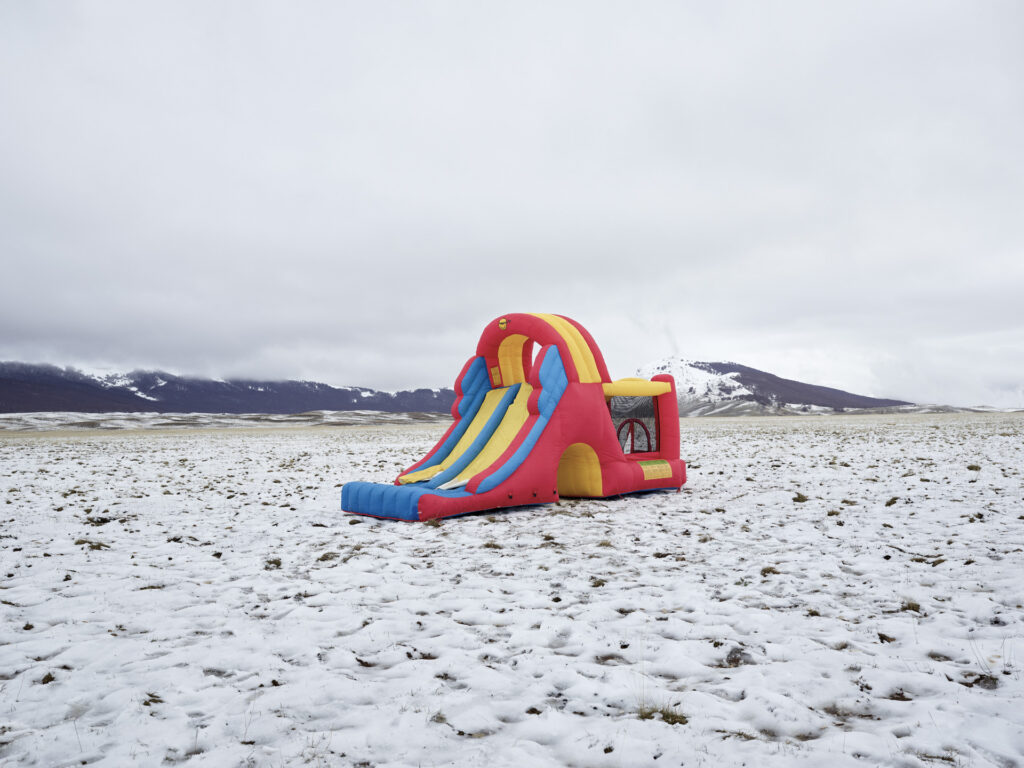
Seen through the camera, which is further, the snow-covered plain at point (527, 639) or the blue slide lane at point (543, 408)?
the blue slide lane at point (543, 408)

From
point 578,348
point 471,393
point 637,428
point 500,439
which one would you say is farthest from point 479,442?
point 637,428

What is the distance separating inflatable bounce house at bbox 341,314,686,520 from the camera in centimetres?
876

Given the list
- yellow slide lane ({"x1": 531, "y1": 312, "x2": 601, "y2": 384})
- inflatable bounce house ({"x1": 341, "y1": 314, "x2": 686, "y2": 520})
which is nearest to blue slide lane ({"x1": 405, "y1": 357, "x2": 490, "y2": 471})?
inflatable bounce house ({"x1": 341, "y1": 314, "x2": 686, "y2": 520})

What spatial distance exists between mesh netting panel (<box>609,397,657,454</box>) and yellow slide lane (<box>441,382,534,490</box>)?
200 centimetres

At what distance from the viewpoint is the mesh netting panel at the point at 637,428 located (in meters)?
11.4

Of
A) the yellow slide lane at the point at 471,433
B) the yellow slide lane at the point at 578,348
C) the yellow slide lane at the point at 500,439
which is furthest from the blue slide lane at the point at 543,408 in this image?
the yellow slide lane at the point at 471,433

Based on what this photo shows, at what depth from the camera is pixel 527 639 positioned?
406 centimetres

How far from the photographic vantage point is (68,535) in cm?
766

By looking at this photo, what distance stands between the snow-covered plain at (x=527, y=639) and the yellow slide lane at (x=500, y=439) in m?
1.82

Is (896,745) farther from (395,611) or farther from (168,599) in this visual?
(168,599)

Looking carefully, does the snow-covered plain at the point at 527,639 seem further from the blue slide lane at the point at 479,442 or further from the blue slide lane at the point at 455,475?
the blue slide lane at the point at 479,442

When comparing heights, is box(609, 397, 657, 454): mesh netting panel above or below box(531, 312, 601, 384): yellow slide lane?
below

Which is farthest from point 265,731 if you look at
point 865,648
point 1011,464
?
point 1011,464

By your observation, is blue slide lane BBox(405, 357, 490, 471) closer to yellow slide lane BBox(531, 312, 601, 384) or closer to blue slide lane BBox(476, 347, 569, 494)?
yellow slide lane BBox(531, 312, 601, 384)
